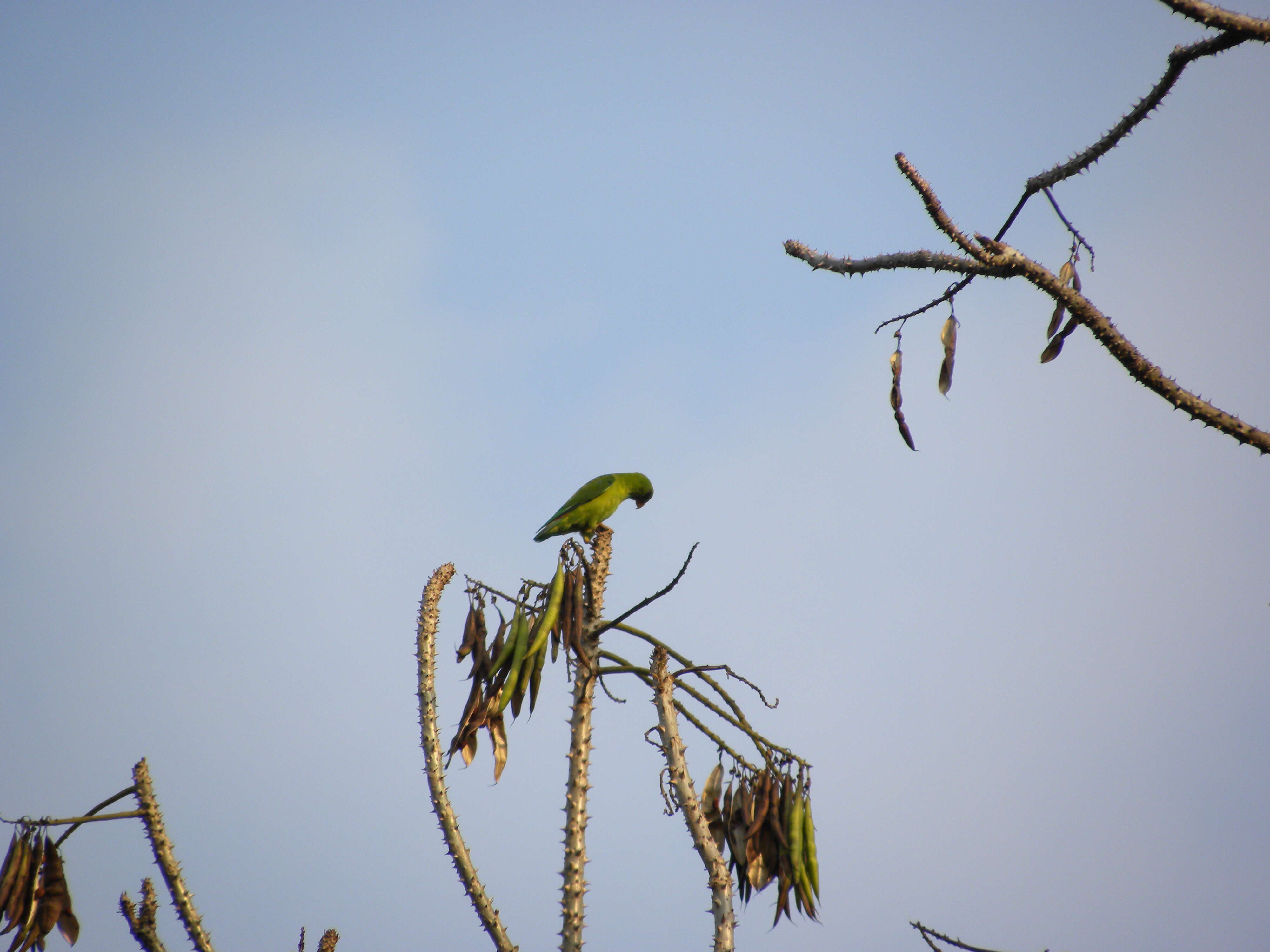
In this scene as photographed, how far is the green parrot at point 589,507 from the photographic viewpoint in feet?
31.8

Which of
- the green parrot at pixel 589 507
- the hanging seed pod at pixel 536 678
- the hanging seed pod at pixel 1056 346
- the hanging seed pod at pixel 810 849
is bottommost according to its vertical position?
the hanging seed pod at pixel 810 849

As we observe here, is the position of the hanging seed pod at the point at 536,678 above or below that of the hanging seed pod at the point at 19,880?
above

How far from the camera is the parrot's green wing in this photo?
382 inches

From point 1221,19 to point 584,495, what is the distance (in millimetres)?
7483

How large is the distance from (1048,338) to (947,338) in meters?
0.38

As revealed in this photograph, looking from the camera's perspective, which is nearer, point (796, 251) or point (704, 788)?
point (796, 251)

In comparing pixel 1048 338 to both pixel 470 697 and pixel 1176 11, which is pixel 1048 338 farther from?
pixel 470 697

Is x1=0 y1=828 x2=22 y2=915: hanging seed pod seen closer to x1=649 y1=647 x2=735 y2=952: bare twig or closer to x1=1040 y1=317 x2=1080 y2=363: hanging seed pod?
x1=649 y1=647 x2=735 y2=952: bare twig

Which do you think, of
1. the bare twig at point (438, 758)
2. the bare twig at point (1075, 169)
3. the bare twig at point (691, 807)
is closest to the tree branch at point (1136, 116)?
the bare twig at point (1075, 169)

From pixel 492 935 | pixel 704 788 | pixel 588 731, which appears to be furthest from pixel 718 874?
pixel 492 935

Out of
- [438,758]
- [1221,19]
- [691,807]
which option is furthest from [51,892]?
[1221,19]

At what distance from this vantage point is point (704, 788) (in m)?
5.34

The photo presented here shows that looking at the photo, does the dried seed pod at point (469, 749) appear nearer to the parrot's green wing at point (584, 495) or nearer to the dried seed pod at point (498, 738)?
the dried seed pod at point (498, 738)

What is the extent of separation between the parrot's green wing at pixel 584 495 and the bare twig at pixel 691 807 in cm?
449
